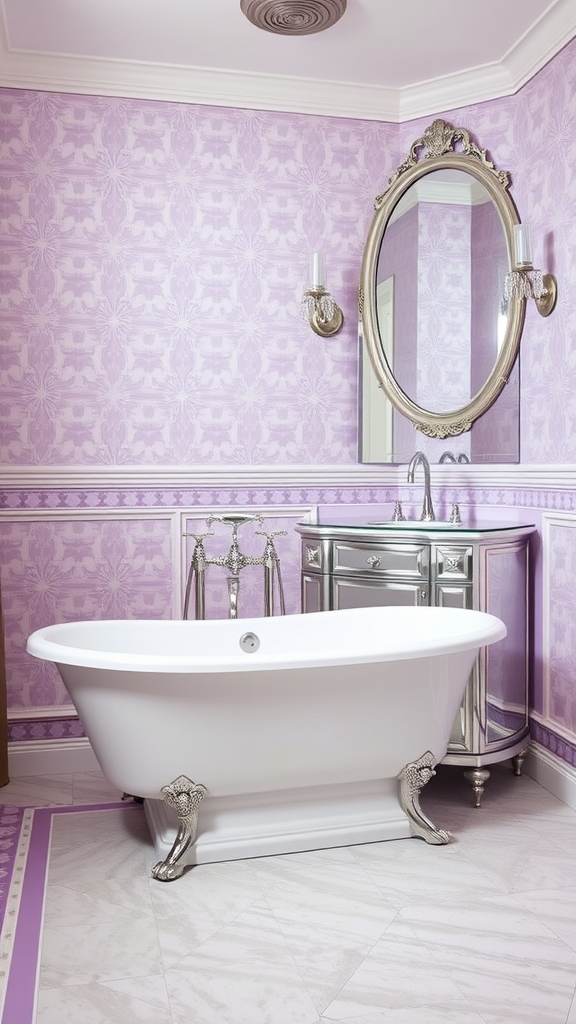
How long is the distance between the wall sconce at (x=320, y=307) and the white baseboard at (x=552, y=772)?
Answer: 1.75m

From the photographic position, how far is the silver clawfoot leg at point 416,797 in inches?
102

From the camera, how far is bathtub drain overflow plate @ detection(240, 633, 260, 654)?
2.87 m

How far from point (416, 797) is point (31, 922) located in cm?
111

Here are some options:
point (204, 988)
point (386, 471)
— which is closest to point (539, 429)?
point (386, 471)

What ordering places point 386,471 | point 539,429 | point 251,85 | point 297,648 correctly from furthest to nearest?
1. point 386,471
2. point 251,85
3. point 539,429
4. point 297,648

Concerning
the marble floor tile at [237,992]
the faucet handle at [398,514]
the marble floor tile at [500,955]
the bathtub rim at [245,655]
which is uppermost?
→ the faucet handle at [398,514]

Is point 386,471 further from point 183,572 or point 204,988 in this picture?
point 204,988

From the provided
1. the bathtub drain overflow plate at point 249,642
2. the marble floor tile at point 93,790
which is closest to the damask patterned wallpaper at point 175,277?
the bathtub drain overflow plate at point 249,642

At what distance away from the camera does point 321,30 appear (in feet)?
9.70

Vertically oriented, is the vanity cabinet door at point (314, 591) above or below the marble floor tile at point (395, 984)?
above

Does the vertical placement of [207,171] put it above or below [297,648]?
above

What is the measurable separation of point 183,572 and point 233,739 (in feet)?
3.85

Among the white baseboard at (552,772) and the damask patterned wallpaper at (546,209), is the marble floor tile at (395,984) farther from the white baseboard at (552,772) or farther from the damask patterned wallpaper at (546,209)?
the damask patterned wallpaper at (546,209)

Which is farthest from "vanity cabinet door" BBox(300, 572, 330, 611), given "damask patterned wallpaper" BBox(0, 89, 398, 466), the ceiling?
the ceiling
